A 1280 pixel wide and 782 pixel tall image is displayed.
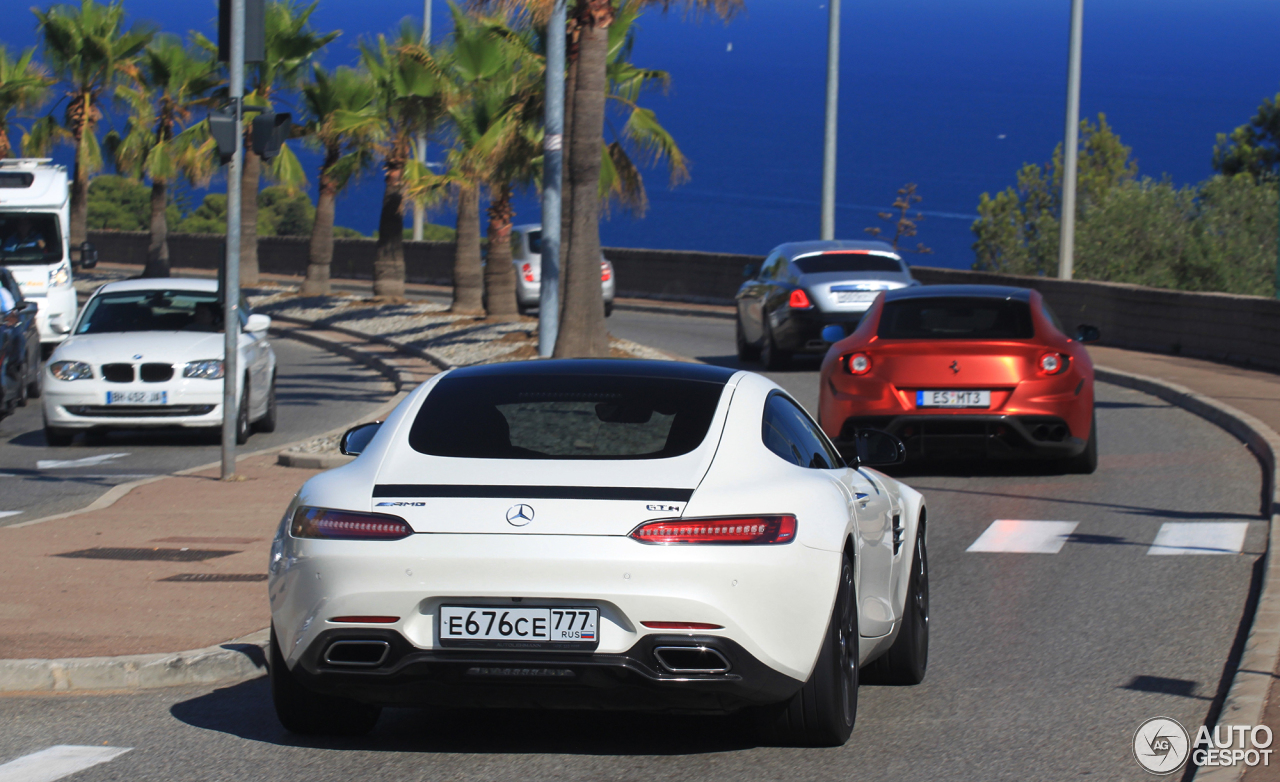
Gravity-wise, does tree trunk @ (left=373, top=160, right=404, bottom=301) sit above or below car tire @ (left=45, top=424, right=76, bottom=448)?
above

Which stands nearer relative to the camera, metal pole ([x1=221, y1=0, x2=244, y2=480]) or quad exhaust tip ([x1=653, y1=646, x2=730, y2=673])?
quad exhaust tip ([x1=653, y1=646, x2=730, y2=673])

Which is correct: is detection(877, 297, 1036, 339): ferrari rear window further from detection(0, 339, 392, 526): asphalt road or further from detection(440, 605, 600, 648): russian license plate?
detection(440, 605, 600, 648): russian license plate

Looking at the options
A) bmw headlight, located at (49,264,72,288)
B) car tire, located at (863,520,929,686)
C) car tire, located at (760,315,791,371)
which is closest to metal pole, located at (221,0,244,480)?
car tire, located at (863,520,929,686)

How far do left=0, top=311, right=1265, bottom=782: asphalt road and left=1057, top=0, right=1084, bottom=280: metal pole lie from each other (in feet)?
63.8

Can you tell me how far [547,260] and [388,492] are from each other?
634 inches

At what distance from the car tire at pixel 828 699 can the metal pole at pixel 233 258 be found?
8253 millimetres

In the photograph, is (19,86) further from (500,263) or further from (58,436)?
(58,436)

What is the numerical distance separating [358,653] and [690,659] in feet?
3.34

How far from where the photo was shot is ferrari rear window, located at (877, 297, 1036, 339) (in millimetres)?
13203

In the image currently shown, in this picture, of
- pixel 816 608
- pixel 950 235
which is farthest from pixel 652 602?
pixel 950 235

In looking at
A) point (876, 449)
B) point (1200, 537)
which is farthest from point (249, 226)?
point (876, 449)

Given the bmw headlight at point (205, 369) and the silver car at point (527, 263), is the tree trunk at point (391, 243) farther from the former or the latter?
the bmw headlight at point (205, 369)

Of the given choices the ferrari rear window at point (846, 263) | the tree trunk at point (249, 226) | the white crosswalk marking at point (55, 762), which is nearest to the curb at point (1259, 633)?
the white crosswalk marking at point (55, 762)

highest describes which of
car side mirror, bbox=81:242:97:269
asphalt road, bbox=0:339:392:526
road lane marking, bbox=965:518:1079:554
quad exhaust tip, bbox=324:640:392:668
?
car side mirror, bbox=81:242:97:269
